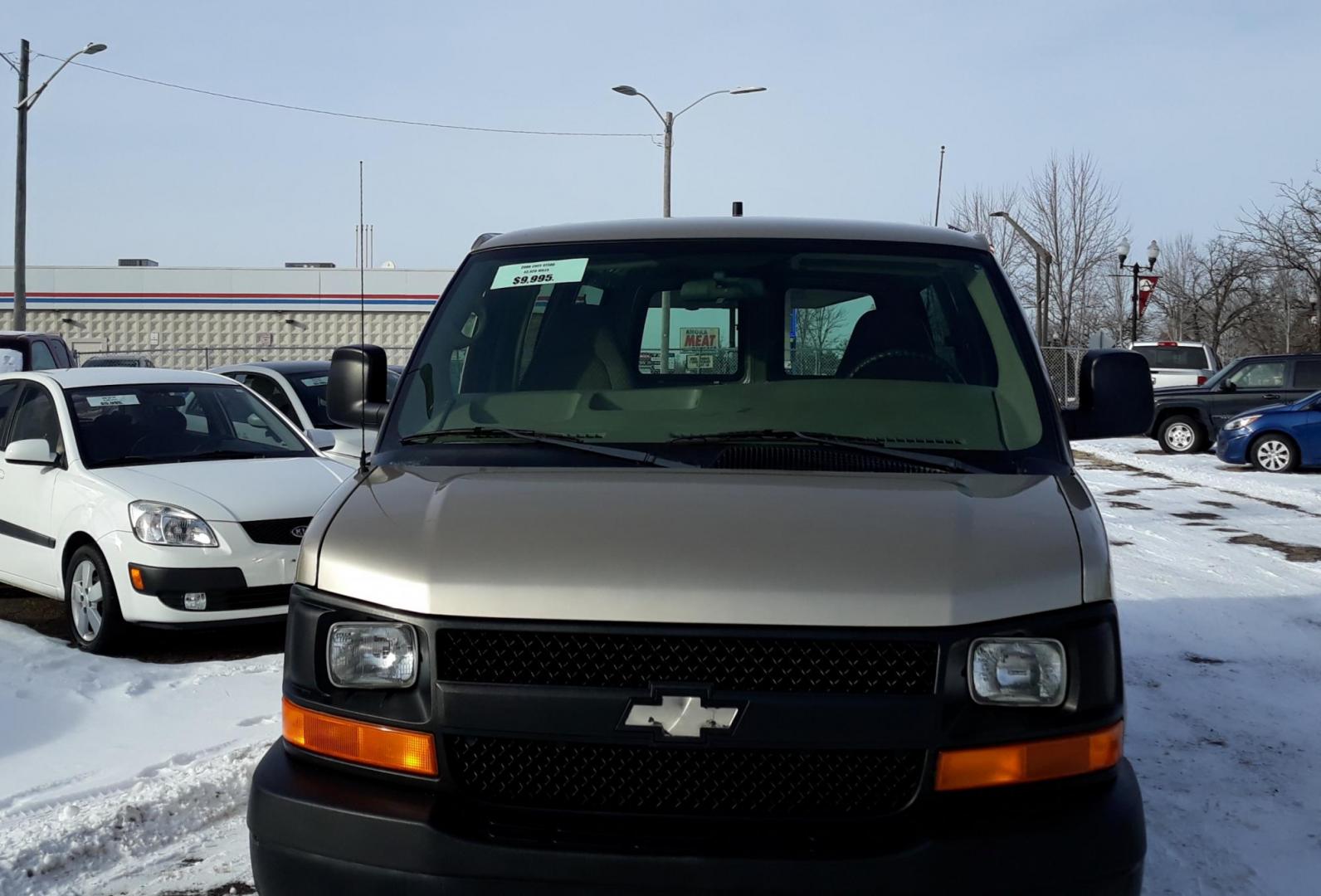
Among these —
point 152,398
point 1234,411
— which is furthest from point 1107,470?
point 152,398

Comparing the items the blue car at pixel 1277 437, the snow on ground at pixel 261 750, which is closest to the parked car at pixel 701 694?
the snow on ground at pixel 261 750

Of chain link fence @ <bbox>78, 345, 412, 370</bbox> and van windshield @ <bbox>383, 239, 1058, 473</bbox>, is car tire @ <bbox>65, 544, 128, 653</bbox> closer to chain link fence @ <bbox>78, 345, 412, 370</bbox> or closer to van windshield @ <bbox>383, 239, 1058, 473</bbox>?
van windshield @ <bbox>383, 239, 1058, 473</bbox>

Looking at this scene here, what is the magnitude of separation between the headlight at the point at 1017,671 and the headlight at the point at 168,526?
5571 millimetres

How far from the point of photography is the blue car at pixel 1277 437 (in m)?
18.7

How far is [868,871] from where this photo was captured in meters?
2.47

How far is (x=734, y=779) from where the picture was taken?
2604mm

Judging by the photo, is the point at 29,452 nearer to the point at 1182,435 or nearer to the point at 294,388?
the point at 294,388

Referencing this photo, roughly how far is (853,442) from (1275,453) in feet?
57.3

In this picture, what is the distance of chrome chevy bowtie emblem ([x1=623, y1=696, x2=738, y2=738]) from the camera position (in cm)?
257

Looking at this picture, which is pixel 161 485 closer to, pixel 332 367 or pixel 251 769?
pixel 251 769

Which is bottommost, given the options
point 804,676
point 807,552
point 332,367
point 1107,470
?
point 1107,470

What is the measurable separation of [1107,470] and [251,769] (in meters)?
16.2

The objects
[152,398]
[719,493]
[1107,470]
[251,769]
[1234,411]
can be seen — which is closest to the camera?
[719,493]

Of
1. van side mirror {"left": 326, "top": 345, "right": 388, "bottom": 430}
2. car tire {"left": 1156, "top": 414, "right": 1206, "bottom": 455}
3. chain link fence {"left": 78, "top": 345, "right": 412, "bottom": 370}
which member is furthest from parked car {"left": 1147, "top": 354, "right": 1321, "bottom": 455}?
chain link fence {"left": 78, "top": 345, "right": 412, "bottom": 370}
